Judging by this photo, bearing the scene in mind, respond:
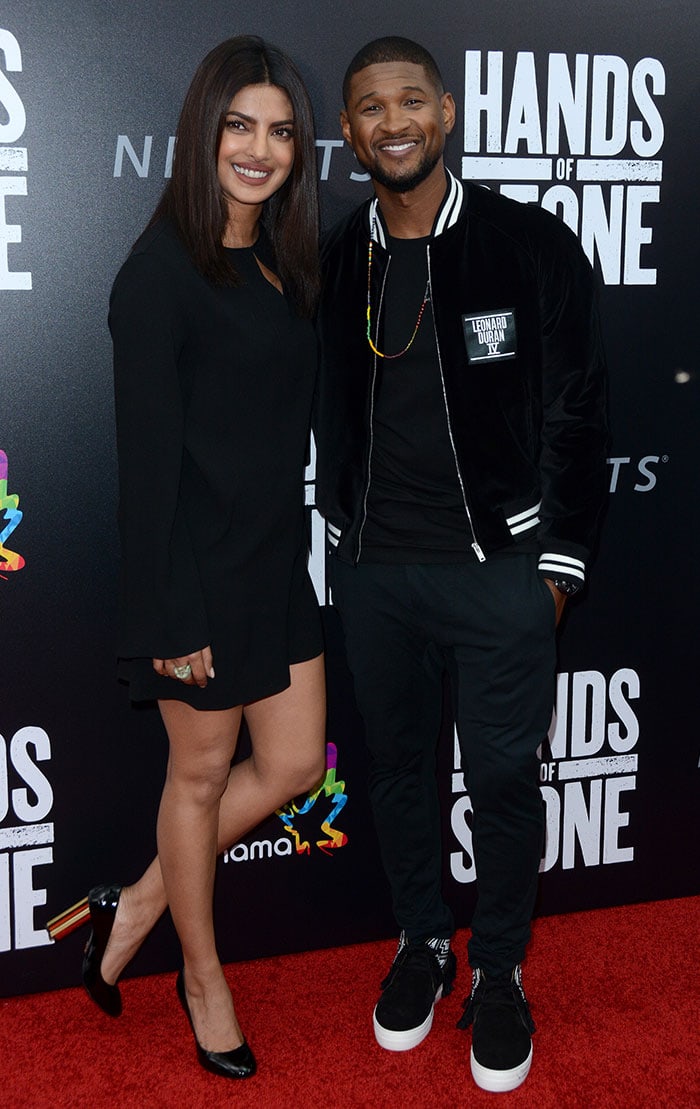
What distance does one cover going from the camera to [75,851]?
247 cm

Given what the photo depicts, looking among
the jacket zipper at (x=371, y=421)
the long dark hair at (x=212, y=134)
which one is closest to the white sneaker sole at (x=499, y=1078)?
the jacket zipper at (x=371, y=421)

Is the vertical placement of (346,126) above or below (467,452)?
above

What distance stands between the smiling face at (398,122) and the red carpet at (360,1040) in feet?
5.29

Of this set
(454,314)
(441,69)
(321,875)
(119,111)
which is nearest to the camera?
(454,314)

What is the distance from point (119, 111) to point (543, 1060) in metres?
1.96

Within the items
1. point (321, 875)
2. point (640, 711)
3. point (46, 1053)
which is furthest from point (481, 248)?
point (46, 1053)

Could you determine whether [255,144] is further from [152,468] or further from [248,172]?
[152,468]

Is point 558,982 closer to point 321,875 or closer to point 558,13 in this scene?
point 321,875

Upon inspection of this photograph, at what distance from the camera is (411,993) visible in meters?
2.32

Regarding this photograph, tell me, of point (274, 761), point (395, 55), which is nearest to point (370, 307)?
point (395, 55)

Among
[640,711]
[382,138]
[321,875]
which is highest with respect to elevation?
[382,138]

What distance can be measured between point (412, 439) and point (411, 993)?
3.59 ft

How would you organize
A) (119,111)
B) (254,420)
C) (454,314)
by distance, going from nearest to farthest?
1. (254,420)
2. (454,314)
3. (119,111)

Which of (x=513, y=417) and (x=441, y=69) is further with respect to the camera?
(x=441, y=69)
